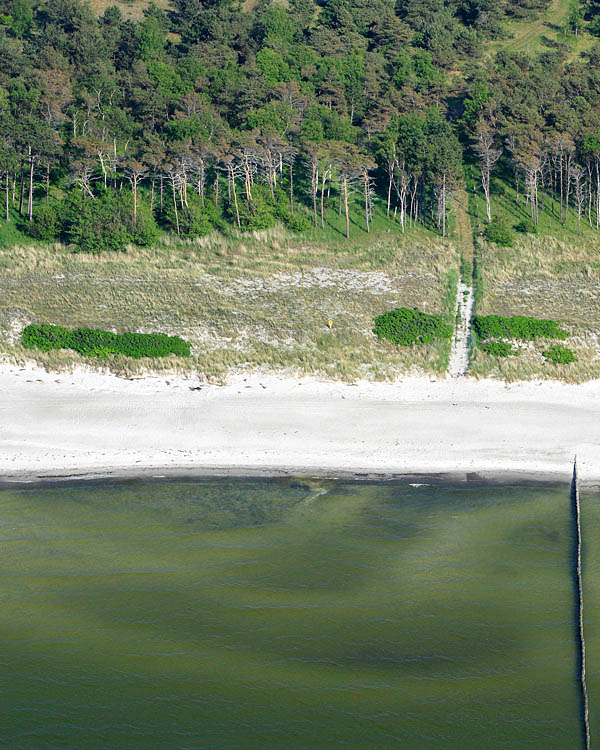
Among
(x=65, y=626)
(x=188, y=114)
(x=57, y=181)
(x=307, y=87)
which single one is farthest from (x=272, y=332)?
(x=307, y=87)

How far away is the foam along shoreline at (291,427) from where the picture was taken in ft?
97.9

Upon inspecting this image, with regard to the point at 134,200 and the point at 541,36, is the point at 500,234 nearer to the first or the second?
the point at 134,200

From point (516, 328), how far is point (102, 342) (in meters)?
21.7

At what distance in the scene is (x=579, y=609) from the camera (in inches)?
858

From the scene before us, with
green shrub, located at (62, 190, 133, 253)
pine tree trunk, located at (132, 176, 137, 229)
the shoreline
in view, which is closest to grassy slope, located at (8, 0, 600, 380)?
green shrub, located at (62, 190, 133, 253)

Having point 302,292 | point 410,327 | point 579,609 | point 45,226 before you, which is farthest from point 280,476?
point 45,226

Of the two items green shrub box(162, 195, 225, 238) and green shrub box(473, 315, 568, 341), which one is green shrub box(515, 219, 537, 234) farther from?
green shrub box(162, 195, 225, 238)

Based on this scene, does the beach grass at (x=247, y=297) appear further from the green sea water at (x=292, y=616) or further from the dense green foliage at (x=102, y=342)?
the green sea water at (x=292, y=616)

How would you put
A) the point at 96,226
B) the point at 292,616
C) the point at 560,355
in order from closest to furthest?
the point at 292,616 → the point at 560,355 → the point at 96,226

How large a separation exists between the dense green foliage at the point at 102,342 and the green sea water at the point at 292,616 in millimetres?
11539

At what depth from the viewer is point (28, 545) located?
25.0 metres

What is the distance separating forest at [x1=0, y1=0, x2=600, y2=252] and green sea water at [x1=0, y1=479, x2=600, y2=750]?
30.6m

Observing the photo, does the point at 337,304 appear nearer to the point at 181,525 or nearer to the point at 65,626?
the point at 181,525

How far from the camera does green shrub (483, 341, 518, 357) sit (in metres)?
39.2
